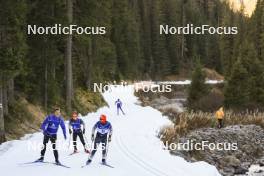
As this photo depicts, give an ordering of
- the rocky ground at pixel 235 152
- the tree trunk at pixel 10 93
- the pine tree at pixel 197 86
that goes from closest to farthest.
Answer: the rocky ground at pixel 235 152, the tree trunk at pixel 10 93, the pine tree at pixel 197 86

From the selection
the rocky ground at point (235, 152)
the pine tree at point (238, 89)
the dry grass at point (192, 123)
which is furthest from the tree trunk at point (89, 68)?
the rocky ground at point (235, 152)

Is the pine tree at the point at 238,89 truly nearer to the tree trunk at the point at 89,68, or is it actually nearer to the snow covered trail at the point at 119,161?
the tree trunk at the point at 89,68

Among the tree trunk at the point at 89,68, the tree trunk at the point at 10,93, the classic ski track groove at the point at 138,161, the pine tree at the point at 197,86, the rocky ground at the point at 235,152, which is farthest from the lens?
the pine tree at the point at 197,86

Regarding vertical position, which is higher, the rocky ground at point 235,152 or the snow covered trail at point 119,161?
the snow covered trail at point 119,161

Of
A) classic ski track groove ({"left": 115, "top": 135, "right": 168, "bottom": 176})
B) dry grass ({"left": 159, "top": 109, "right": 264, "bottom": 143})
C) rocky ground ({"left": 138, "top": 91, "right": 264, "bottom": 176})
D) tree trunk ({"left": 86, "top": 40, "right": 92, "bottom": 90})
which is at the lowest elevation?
rocky ground ({"left": 138, "top": 91, "right": 264, "bottom": 176})

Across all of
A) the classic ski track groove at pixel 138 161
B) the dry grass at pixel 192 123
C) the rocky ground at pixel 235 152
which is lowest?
the rocky ground at pixel 235 152

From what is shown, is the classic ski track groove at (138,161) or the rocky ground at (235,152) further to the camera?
Result: the rocky ground at (235,152)

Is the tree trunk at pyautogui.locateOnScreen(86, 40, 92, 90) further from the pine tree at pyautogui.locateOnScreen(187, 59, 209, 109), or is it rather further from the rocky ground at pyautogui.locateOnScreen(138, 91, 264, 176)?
the rocky ground at pyautogui.locateOnScreen(138, 91, 264, 176)

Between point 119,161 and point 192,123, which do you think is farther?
point 192,123

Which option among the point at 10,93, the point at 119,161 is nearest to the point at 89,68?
the point at 10,93

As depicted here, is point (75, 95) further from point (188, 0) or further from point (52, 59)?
point (188, 0)

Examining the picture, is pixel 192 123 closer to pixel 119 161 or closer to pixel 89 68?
pixel 119 161

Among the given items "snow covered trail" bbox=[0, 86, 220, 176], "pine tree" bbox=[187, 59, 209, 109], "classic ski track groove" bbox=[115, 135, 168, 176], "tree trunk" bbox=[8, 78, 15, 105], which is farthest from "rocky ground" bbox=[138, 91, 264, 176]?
"pine tree" bbox=[187, 59, 209, 109]

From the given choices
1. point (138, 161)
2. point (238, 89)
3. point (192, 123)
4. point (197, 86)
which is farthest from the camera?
point (197, 86)
